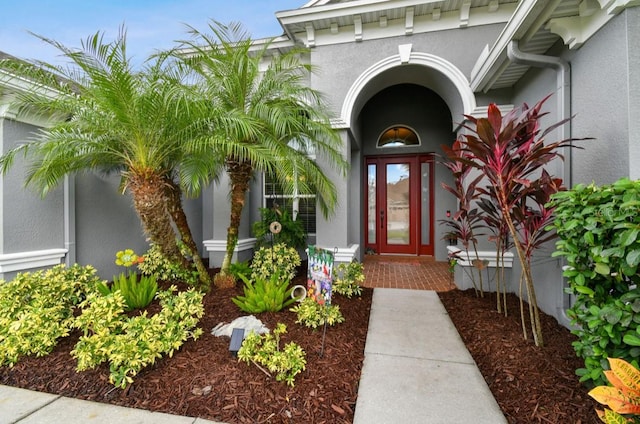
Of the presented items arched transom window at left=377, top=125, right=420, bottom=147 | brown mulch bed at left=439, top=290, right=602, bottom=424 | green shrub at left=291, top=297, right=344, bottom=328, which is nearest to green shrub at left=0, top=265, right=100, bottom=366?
green shrub at left=291, top=297, right=344, bottom=328

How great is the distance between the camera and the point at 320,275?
3168 mm

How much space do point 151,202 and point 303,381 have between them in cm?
287

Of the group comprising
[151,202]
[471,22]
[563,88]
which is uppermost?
[471,22]

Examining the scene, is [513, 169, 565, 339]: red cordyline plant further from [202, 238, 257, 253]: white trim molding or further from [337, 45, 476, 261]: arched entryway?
[202, 238, 257, 253]: white trim molding

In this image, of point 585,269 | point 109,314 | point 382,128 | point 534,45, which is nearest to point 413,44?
point 534,45

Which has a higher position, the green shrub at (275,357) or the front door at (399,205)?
the front door at (399,205)

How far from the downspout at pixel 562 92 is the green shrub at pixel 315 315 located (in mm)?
2555

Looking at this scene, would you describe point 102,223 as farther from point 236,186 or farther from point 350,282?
point 350,282

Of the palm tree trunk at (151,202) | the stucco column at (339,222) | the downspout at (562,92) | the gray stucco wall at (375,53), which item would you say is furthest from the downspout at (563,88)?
the palm tree trunk at (151,202)

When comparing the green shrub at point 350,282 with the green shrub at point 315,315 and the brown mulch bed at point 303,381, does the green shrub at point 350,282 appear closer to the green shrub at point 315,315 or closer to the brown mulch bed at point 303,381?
the green shrub at point 315,315

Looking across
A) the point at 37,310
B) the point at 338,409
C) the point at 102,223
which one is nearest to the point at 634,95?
the point at 338,409

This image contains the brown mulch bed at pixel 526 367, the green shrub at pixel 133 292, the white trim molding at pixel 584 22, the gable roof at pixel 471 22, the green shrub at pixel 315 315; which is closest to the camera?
the brown mulch bed at pixel 526 367

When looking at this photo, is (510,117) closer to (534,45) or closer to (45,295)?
(534,45)

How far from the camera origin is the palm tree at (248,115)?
11.6ft
